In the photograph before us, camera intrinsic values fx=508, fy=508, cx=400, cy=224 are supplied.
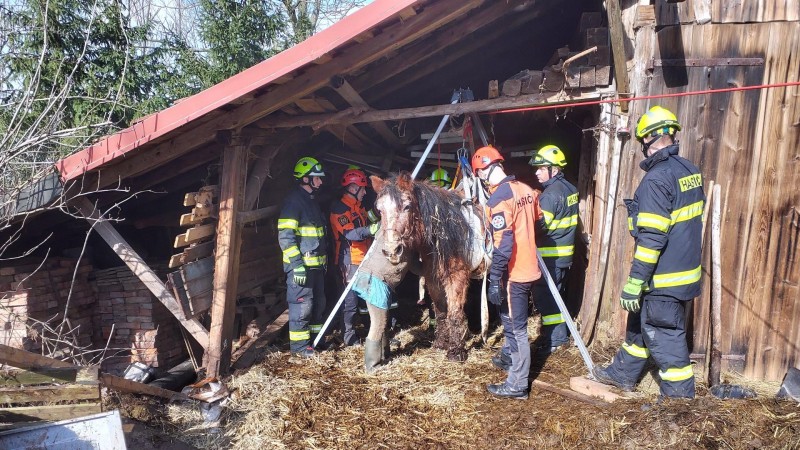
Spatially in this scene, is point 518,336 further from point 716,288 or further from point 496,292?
point 716,288

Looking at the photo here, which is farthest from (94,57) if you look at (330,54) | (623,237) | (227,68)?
A: (623,237)

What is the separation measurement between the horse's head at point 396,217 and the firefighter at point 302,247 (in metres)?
1.38

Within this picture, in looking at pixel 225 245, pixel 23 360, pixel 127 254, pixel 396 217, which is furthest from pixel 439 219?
pixel 23 360

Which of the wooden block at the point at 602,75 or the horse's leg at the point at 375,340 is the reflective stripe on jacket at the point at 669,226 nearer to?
the wooden block at the point at 602,75

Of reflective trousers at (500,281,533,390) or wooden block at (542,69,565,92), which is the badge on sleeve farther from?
wooden block at (542,69,565,92)

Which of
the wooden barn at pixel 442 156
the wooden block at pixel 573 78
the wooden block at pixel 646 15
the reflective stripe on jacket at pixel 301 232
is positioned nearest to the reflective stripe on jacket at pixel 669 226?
the wooden barn at pixel 442 156

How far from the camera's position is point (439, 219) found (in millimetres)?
5227

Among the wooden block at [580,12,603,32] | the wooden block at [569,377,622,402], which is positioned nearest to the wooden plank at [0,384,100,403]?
the wooden block at [569,377,622,402]

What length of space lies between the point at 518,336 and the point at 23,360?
4.12m

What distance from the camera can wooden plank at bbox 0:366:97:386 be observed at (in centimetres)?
392

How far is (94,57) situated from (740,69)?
34.8 feet

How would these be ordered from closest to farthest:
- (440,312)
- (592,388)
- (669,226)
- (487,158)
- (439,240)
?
(669,226) → (592,388) → (487,158) → (439,240) → (440,312)

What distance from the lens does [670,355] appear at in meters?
4.07

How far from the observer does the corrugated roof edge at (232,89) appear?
14.5ft
